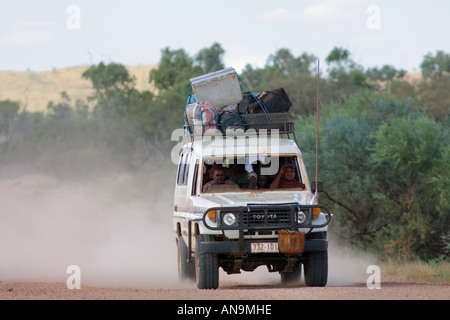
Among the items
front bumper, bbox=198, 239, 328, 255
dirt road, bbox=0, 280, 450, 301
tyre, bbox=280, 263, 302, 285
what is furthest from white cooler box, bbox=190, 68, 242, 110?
dirt road, bbox=0, 280, 450, 301

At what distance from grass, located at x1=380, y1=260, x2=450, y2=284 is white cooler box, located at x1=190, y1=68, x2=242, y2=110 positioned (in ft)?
17.1

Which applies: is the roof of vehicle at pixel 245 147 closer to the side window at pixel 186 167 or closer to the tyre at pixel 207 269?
the side window at pixel 186 167

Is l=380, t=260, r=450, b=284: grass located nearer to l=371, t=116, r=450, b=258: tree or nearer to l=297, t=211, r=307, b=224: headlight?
l=371, t=116, r=450, b=258: tree

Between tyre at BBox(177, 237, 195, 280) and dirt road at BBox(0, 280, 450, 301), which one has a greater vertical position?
dirt road at BBox(0, 280, 450, 301)

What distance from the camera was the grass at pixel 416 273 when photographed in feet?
58.7

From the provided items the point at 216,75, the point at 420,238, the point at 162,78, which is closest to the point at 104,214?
the point at 420,238

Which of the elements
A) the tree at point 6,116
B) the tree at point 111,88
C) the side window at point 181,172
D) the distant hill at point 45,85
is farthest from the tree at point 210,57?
the side window at point 181,172

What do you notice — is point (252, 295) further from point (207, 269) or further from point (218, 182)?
point (218, 182)

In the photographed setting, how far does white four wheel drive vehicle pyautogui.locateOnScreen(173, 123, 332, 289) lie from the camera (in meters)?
12.7

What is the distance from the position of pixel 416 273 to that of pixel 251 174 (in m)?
6.60

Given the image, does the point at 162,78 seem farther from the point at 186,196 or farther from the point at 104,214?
the point at 186,196

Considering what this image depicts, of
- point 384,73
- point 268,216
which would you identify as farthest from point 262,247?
point 384,73

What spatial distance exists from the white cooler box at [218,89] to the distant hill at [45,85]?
3322 inches

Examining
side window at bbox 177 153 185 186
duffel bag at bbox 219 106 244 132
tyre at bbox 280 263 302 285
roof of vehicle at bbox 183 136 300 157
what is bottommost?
tyre at bbox 280 263 302 285
